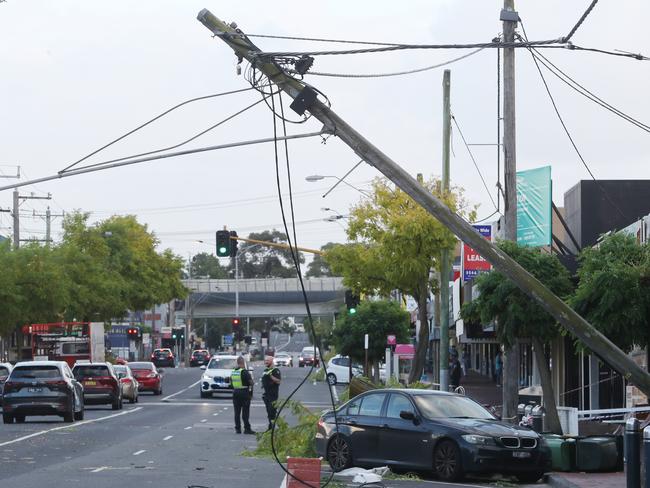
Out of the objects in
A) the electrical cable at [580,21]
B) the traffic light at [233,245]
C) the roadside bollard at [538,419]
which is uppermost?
the electrical cable at [580,21]

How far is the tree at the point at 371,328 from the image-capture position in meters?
65.4

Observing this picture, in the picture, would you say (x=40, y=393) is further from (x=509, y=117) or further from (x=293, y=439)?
(x=509, y=117)

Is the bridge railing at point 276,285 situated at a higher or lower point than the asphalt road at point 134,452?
higher

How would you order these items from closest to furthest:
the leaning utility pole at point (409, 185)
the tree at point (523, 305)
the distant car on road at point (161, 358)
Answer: the leaning utility pole at point (409, 185), the tree at point (523, 305), the distant car on road at point (161, 358)

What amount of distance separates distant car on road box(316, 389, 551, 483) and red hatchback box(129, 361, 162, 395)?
125 ft

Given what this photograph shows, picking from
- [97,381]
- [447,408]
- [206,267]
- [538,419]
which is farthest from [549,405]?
[206,267]

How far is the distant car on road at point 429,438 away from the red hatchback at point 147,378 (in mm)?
38138

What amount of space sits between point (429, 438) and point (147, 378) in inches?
1603

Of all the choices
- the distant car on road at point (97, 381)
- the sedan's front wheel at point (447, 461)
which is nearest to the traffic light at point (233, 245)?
the distant car on road at point (97, 381)

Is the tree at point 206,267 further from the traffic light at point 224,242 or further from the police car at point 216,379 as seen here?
the traffic light at point 224,242

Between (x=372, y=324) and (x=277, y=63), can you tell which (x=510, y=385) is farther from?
(x=372, y=324)

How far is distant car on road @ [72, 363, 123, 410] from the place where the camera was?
43406 mm

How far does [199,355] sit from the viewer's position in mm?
113750

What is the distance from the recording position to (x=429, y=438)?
19.2 m
